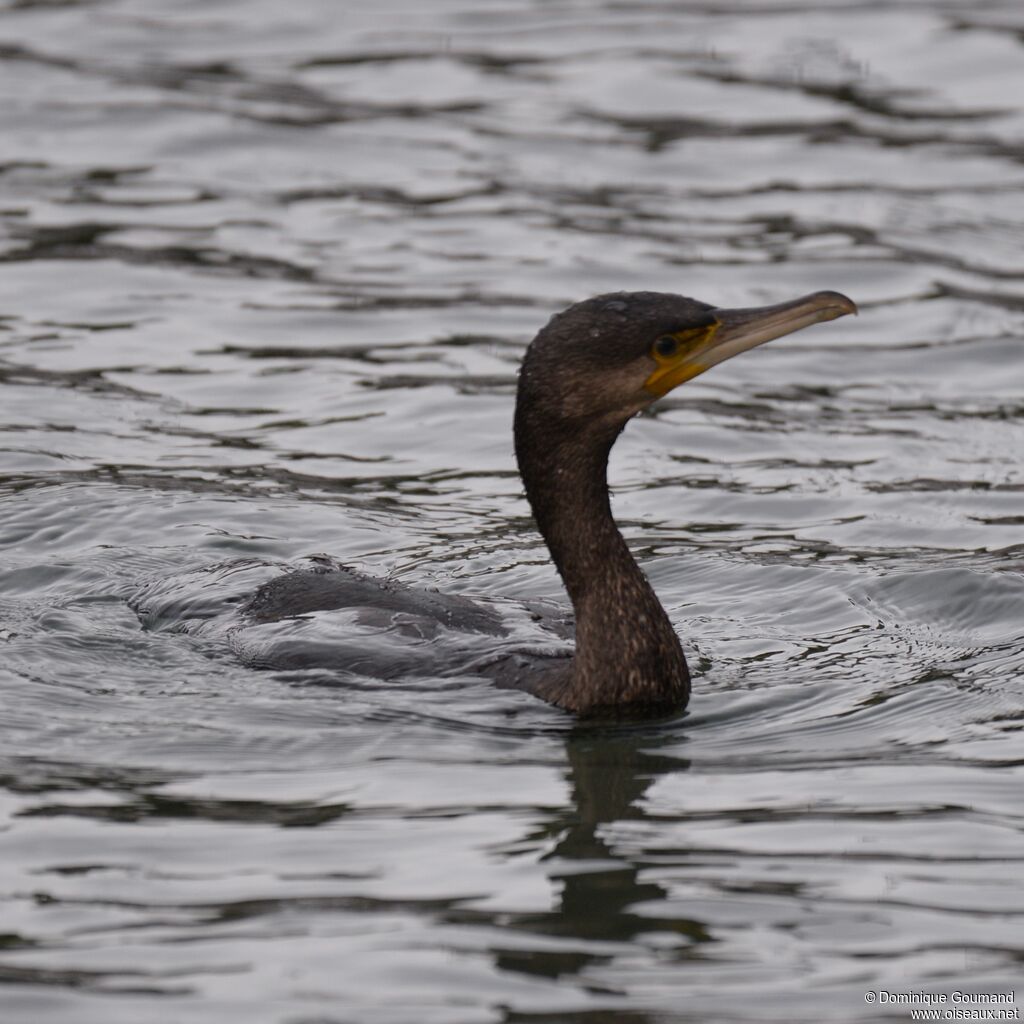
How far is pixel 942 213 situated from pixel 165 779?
907 centimetres

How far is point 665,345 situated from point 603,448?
0.41 meters

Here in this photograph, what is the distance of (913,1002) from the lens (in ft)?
15.3

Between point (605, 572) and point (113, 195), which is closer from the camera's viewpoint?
point (605, 572)

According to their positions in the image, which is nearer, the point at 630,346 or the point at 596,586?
the point at 630,346

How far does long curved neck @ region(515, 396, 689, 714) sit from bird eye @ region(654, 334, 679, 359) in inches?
10.8

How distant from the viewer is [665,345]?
6641 millimetres

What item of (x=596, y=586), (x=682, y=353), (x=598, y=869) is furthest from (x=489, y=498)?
(x=598, y=869)

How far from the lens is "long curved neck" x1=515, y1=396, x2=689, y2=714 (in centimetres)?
674

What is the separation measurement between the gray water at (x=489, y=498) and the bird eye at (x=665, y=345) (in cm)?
116

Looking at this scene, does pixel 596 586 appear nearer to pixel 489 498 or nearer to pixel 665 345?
pixel 665 345

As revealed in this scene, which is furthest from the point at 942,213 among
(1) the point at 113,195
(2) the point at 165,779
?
(2) the point at 165,779

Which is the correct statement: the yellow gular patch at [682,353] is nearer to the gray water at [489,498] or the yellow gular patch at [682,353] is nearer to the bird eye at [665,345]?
the bird eye at [665,345]

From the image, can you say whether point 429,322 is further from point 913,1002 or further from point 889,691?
point 913,1002

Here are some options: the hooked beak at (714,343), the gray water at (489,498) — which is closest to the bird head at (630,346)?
the hooked beak at (714,343)
